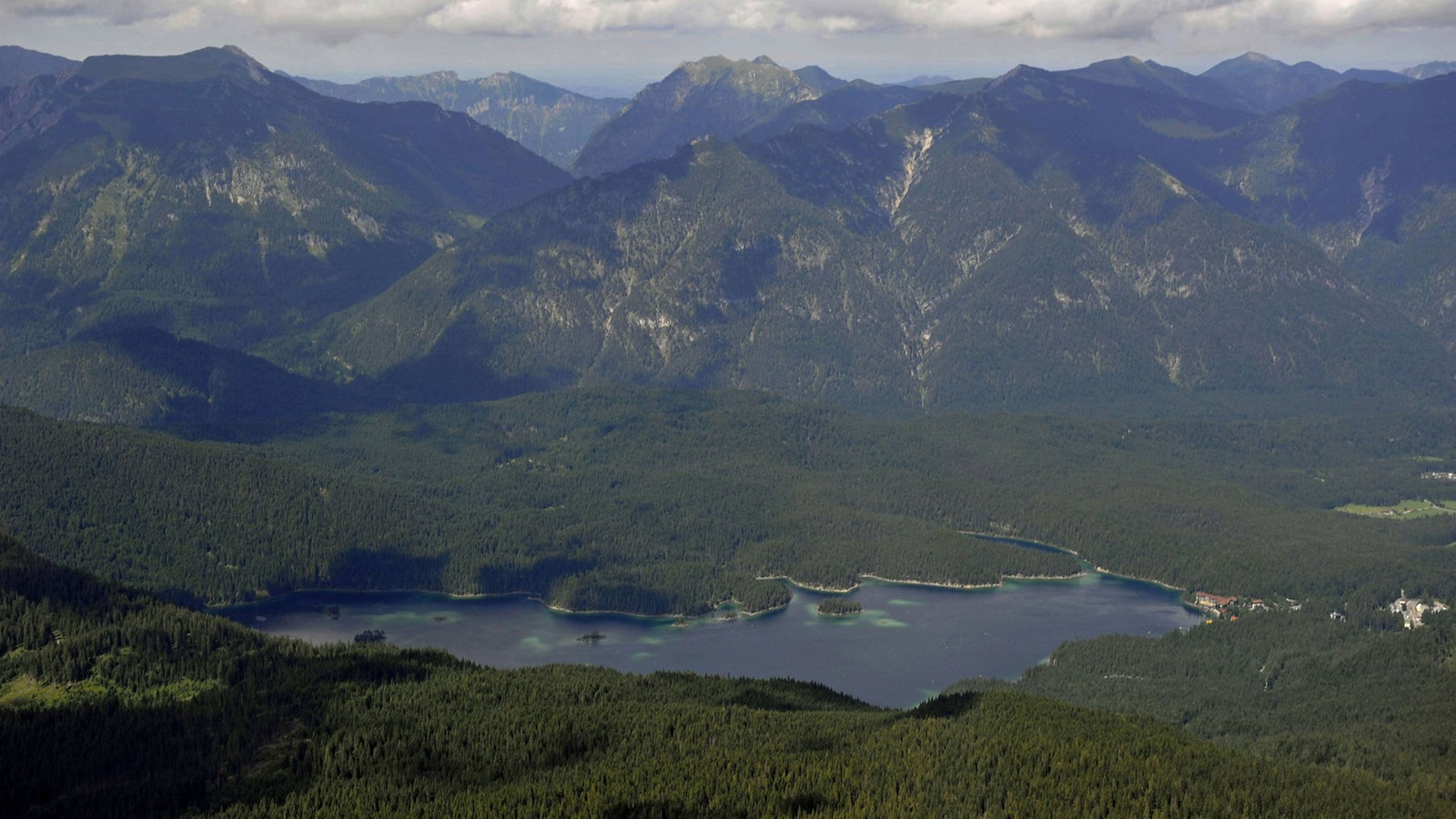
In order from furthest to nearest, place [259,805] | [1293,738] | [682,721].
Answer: [1293,738], [682,721], [259,805]

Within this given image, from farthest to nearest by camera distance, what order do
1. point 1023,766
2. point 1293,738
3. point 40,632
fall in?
point 1293,738 → point 40,632 → point 1023,766

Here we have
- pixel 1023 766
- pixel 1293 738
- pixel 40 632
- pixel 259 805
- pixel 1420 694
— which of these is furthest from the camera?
pixel 1420 694

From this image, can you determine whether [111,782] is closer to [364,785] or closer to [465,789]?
[364,785]

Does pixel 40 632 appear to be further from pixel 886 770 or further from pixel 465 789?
pixel 886 770

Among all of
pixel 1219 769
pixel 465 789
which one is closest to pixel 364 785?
pixel 465 789

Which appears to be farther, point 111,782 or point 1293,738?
point 1293,738

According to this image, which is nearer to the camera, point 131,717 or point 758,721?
point 131,717

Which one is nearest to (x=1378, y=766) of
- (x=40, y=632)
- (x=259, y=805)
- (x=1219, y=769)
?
(x=1219, y=769)

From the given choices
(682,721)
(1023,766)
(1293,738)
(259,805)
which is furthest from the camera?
(1293,738)

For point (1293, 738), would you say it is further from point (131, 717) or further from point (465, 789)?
point (131, 717)
